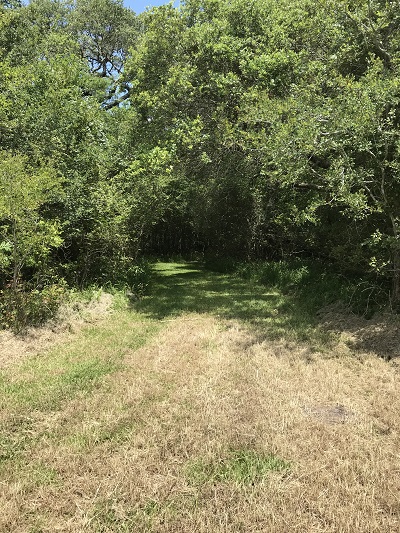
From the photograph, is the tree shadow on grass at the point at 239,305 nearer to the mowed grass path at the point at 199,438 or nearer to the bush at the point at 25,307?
the mowed grass path at the point at 199,438

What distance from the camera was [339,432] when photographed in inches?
157

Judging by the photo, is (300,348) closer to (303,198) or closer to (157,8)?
(303,198)

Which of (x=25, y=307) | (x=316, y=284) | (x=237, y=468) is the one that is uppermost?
(x=25, y=307)

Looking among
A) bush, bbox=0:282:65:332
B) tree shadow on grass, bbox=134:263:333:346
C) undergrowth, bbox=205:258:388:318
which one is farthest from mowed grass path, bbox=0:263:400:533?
undergrowth, bbox=205:258:388:318

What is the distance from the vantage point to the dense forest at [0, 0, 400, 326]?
23.4ft

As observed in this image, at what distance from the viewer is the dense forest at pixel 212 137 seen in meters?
7.14

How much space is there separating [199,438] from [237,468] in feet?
1.89

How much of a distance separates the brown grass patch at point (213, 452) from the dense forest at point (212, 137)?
3.27m

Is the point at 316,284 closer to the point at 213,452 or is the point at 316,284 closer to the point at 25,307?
the point at 25,307

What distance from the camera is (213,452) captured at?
367 cm

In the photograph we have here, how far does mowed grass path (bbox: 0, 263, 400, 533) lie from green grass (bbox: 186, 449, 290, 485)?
1 centimetres

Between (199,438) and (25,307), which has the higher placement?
(25,307)

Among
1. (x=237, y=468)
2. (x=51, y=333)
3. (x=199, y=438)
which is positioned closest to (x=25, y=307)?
(x=51, y=333)

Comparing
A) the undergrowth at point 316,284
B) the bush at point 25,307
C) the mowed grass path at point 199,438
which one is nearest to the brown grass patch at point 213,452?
the mowed grass path at point 199,438
